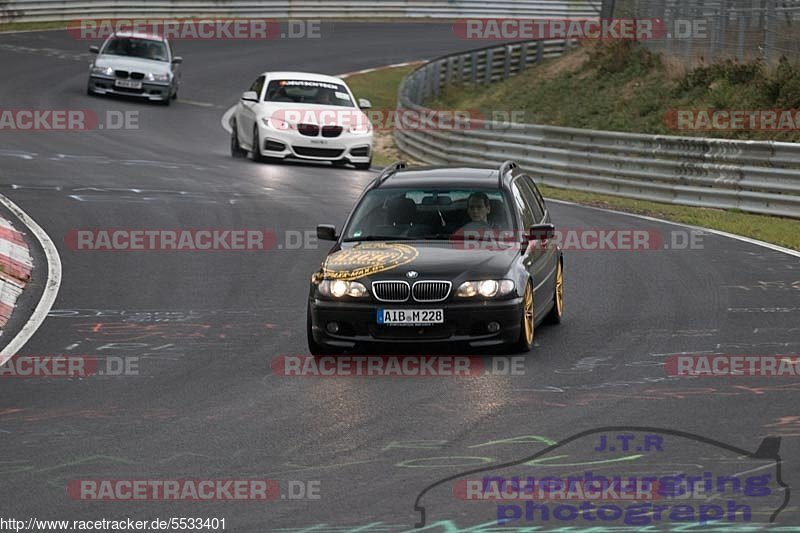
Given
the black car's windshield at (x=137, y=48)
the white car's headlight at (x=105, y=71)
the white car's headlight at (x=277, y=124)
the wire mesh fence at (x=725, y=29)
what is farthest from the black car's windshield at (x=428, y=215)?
the black car's windshield at (x=137, y=48)

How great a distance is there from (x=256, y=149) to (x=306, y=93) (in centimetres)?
169

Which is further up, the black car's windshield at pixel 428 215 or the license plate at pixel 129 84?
the black car's windshield at pixel 428 215

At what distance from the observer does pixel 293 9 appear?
182 ft

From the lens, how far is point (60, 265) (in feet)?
52.7

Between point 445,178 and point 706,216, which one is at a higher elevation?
point 445,178

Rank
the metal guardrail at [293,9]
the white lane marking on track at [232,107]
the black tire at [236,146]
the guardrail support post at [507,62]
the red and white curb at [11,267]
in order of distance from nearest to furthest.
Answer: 1. the red and white curb at [11,267]
2. the black tire at [236,146]
3. the white lane marking on track at [232,107]
4. the guardrail support post at [507,62]
5. the metal guardrail at [293,9]

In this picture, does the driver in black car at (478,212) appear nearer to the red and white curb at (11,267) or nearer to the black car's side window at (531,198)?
the black car's side window at (531,198)

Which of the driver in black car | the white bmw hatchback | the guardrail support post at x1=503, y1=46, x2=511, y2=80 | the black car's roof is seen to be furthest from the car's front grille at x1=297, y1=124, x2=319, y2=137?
the guardrail support post at x1=503, y1=46, x2=511, y2=80

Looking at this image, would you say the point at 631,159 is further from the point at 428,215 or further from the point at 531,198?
the point at 428,215

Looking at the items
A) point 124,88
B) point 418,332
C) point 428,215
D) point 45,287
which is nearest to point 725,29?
point 124,88

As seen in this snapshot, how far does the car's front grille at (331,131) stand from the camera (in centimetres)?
2705

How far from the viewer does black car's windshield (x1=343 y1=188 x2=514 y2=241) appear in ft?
40.0


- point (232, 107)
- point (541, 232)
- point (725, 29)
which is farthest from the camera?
point (232, 107)

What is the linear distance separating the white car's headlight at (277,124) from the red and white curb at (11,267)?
9451 mm
